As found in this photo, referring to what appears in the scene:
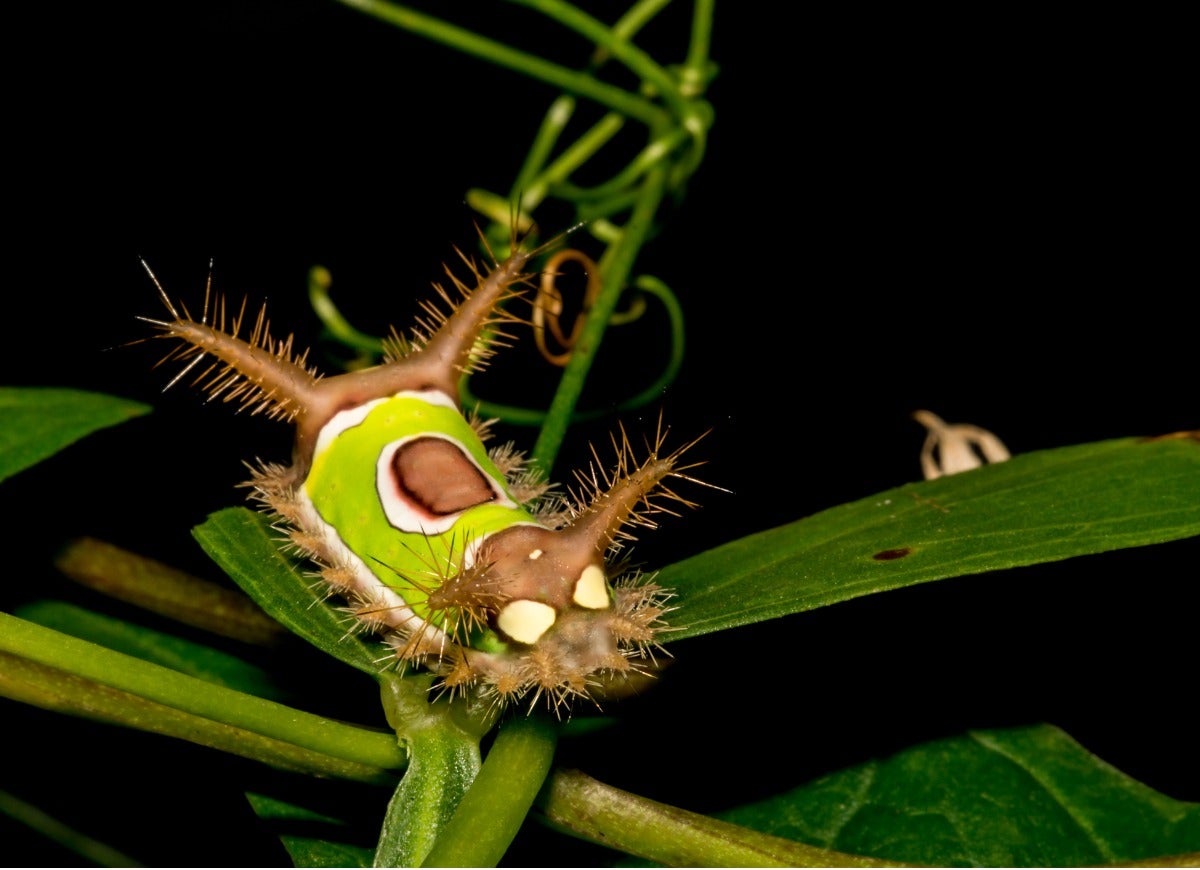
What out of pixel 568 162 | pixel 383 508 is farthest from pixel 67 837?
pixel 568 162

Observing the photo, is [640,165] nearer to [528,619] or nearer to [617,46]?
[617,46]

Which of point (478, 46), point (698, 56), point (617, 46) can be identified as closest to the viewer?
point (478, 46)

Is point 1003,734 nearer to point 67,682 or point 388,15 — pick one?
point 67,682

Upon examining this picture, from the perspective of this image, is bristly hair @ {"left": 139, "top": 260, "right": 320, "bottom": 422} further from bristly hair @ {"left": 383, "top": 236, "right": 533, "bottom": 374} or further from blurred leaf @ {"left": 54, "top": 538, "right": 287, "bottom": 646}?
blurred leaf @ {"left": 54, "top": 538, "right": 287, "bottom": 646}

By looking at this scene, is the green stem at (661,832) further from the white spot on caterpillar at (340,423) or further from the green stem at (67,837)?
the green stem at (67,837)

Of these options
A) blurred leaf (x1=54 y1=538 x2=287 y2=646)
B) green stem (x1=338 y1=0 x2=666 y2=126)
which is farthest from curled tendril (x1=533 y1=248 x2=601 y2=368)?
blurred leaf (x1=54 y1=538 x2=287 y2=646)

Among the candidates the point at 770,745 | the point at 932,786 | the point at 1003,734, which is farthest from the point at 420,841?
the point at 1003,734
